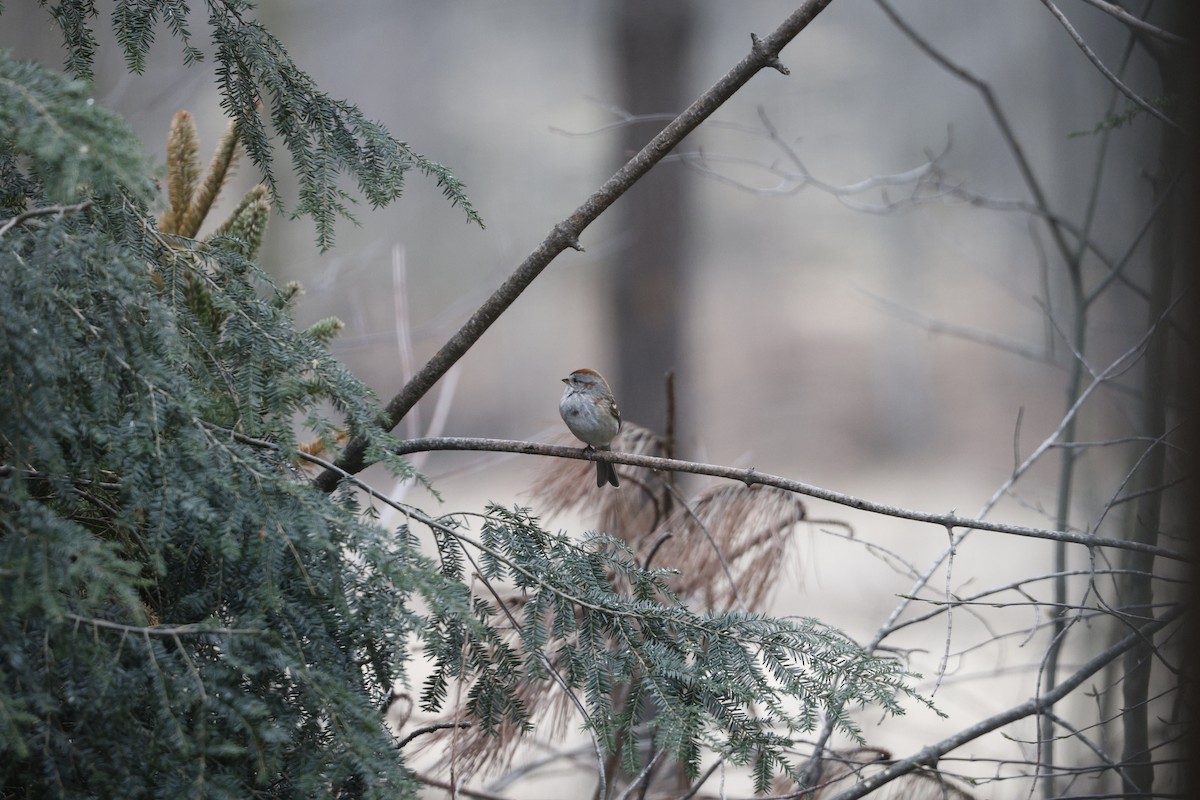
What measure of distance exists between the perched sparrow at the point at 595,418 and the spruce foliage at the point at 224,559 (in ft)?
2.91

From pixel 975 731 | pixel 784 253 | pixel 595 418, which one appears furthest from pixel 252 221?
pixel 784 253

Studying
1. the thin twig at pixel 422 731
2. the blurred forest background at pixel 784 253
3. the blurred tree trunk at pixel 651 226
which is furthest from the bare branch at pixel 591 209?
the blurred forest background at pixel 784 253

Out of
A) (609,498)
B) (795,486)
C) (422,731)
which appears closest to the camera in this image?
(422,731)

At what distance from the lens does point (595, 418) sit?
2613 millimetres

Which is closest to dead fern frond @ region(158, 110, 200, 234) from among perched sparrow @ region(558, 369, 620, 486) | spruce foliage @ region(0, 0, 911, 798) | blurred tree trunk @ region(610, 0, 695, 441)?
spruce foliage @ region(0, 0, 911, 798)

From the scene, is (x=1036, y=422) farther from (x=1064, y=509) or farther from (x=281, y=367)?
(x=281, y=367)

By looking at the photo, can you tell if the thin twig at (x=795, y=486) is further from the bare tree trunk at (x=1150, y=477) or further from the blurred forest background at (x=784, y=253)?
the blurred forest background at (x=784, y=253)

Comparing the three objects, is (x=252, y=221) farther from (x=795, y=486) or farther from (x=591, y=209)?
(x=795, y=486)

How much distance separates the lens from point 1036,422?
645 cm

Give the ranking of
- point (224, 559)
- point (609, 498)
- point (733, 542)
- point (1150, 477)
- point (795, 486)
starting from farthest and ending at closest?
1. point (609, 498)
2. point (733, 542)
3. point (1150, 477)
4. point (795, 486)
5. point (224, 559)

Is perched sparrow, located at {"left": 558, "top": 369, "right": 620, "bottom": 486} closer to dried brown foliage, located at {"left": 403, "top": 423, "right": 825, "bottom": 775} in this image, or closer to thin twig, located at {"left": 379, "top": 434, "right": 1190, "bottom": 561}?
dried brown foliage, located at {"left": 403, "top": 423, "right": 825, "bottom": 775}

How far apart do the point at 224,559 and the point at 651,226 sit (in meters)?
3.71

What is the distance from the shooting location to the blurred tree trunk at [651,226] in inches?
179

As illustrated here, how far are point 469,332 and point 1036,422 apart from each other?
19.3 feet
